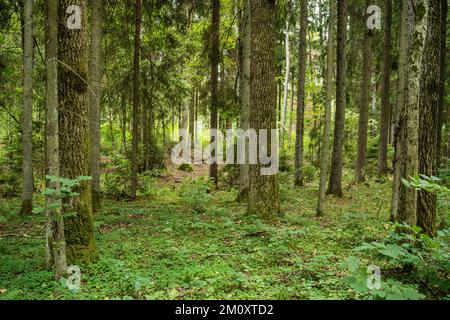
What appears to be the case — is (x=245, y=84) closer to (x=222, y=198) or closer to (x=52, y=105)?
(x=222, y=198)

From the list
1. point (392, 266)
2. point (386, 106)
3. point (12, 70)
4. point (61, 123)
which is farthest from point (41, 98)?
point (386, 106)

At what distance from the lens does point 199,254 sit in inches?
249

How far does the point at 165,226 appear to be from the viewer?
8609 mm

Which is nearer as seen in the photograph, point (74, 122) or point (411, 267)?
point (411, 267)

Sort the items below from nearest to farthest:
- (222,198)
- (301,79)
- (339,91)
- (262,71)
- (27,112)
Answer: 1. (262,71)
2. (27,112)
3. (339,91)
4. (222,198)
5. (301,79)

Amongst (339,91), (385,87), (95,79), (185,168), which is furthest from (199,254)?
(185,168)

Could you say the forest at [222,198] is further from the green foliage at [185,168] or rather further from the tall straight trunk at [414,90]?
the green foliage at [185,168]

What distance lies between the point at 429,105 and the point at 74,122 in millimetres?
5832

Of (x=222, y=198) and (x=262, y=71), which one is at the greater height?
(x=262, y=71)

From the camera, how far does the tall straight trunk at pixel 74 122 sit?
5.27 meters

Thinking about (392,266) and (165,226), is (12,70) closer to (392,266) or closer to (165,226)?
(165,226)

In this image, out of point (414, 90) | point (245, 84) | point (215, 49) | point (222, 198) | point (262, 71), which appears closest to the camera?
point (414, 90)

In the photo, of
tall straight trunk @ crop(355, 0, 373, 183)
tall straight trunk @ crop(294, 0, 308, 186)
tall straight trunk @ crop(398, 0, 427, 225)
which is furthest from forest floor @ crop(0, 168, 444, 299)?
tall straight trunk @ crop(355, 0, 373, 183)

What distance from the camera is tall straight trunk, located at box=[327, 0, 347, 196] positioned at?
12.3 meters
